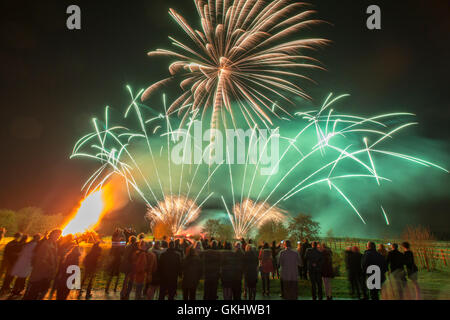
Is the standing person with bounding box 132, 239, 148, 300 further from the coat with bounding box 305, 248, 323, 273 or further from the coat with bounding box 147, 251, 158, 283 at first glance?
the coat with bounding box 305, 248, 323, 273

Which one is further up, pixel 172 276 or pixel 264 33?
pixel 264 33

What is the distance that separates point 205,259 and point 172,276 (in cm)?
124

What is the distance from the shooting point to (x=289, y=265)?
959 cm

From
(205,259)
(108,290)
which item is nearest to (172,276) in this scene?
(205,259)

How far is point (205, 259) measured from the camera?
8883mm

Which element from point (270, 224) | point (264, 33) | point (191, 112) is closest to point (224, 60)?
point (264, 33)

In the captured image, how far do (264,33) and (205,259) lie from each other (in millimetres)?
16634

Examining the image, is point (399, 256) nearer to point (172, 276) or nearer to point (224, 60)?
point (172, 276)

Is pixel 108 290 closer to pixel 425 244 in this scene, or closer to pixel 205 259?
pixel 205 259

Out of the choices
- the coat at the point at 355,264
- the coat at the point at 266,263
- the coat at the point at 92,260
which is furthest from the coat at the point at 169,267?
the coat at the point at 355,264

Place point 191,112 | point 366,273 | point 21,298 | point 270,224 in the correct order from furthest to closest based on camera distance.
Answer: point 270,224
point 191,112
point 366,273
point 21,298

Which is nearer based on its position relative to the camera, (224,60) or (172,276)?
(172,276)

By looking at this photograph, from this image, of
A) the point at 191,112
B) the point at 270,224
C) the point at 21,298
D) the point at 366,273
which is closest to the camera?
the point at 21,298
